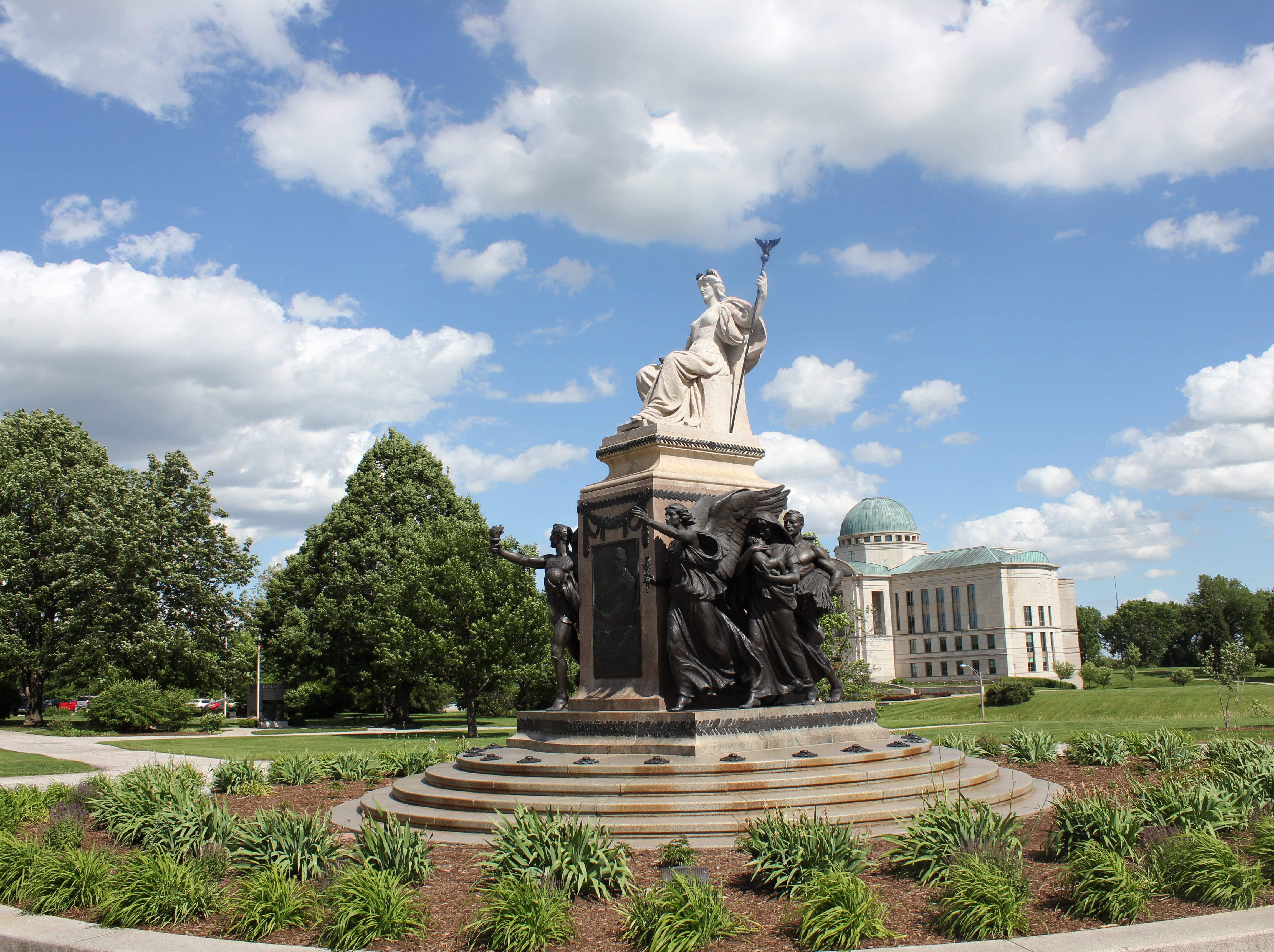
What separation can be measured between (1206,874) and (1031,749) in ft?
25.4

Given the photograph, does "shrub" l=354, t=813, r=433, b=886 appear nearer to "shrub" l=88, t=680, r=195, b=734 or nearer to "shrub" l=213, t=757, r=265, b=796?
"shrub" l=213, t=757, r=265, b=796

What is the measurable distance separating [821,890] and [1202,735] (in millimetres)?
19312

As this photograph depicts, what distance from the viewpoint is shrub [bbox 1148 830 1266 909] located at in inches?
246

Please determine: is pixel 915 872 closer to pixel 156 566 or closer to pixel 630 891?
pixel 630 891

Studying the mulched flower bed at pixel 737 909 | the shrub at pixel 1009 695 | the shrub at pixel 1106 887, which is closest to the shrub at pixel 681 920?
the mulched flower bed at pixel 737 909

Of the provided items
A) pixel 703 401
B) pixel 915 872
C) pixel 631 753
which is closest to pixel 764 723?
pixel 631 753

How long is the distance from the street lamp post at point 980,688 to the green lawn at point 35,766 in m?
31.0

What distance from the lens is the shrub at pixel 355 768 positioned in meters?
14.2

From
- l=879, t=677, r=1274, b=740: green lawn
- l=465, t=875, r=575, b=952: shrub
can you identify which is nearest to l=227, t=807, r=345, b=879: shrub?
l=465, t=875, r=575, b=952: shrub

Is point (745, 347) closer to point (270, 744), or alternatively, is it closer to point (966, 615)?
point (270, 744)

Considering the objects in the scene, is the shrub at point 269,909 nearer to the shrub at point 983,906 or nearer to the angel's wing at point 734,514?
the shrub at point 983,906

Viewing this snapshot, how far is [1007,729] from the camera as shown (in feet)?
86.7

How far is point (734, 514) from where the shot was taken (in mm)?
12562

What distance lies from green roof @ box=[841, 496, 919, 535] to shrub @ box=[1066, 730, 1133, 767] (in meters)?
117
